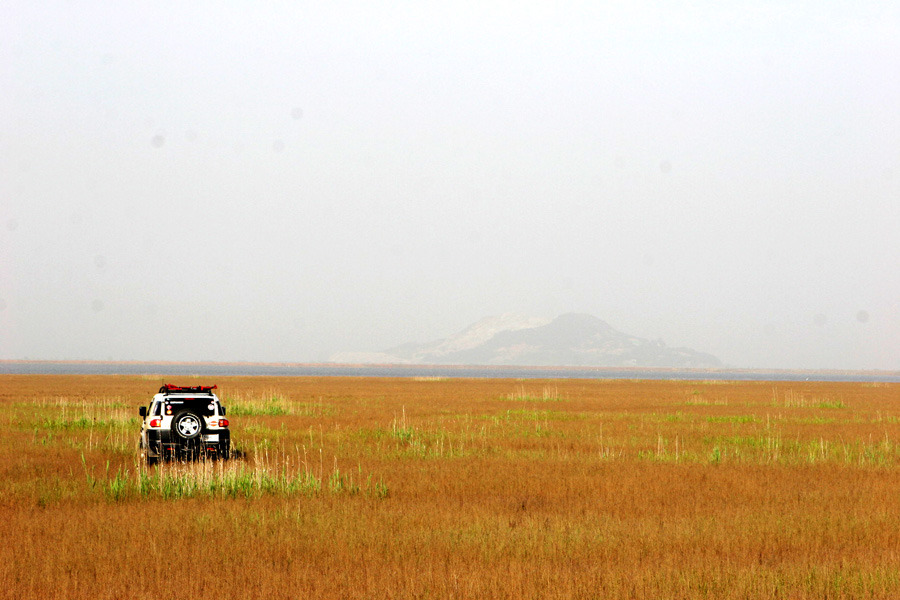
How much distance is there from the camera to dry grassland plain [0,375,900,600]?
9367 millimetres

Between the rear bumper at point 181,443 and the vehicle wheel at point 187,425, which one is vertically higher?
the vehicle wheel at point 187,425

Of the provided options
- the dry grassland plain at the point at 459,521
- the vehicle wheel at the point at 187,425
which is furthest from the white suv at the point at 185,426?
the dry grassland plain at the point at 459,521

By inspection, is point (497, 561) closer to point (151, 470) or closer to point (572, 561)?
point (572, 561)

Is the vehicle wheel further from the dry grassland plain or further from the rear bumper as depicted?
the dry grassland plain

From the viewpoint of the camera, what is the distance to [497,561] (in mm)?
10531

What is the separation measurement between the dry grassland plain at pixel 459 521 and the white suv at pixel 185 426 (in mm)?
646

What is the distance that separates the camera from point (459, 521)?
1292cm

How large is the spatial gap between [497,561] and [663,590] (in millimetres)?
2255

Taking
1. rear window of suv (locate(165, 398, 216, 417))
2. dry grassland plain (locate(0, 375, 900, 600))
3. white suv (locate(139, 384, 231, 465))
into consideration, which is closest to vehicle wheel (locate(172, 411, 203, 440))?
white suv (locate(139, 384, 231, 465))

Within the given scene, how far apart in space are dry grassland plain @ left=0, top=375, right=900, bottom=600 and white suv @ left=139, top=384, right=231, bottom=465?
65 centimetres

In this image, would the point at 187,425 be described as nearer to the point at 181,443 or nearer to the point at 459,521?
the point at 181,443

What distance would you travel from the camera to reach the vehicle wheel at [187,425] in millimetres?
18422

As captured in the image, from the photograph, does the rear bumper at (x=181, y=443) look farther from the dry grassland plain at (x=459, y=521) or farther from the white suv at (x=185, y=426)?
the dry grassland plain at (x=459, y=521)

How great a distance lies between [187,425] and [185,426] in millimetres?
47
